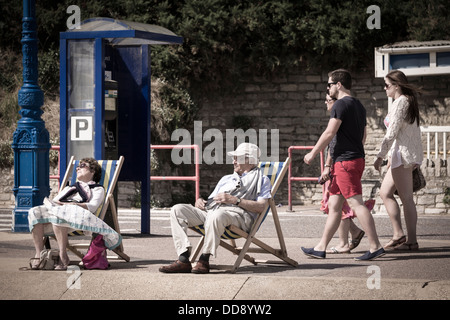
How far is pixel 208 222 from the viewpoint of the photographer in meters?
6.89

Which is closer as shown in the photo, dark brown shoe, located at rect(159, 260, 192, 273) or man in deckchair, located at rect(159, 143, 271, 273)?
dark brown shoe, located at rect(159, 260, 192, 273)

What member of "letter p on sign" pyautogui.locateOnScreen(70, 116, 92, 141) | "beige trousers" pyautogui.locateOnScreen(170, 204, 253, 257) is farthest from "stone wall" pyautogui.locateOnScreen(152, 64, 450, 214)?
"beige trousers" pyautogui.locateOnScreen(170, 204, 253, 257)

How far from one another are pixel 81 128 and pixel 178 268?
4.30 m

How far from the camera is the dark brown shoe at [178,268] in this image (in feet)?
21.9

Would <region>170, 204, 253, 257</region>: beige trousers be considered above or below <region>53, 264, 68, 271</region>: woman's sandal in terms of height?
above

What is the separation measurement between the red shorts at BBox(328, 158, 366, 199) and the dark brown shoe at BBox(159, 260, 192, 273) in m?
1.90

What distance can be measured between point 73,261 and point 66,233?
0.51m

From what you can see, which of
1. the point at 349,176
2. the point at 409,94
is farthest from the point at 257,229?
the point at 409,94

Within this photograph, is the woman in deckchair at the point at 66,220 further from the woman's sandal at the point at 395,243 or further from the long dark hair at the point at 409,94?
the long dark hair at the point at 409,94

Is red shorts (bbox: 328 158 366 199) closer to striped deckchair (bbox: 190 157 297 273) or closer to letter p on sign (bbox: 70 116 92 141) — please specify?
striped deckchair (bbox: 190 157 297 273)

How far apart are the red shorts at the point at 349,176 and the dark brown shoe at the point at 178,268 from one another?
1.90m

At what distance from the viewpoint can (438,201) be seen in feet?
49.0

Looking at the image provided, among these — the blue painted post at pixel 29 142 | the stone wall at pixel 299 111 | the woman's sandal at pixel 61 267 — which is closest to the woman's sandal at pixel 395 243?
the woman's sandal at pixel 61 267

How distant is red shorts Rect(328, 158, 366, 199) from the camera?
26.1 feet
